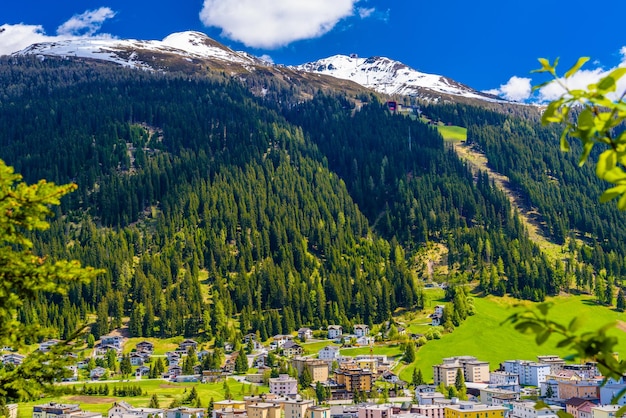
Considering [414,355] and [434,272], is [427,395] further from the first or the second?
[434,272]

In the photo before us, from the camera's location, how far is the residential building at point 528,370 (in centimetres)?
12338

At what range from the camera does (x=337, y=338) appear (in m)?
148

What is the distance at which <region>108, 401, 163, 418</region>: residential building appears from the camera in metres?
90.5

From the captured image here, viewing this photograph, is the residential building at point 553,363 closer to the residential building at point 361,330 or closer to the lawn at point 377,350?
the lawn at point 377,350

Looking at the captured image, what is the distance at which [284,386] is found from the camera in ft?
372

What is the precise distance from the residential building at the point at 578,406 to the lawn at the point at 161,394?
49.6 metres

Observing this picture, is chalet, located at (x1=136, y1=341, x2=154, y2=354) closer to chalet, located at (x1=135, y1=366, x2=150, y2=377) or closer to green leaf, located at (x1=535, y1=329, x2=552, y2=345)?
chalet, located at (x1=135, y1=366, x2=150, y2=377)

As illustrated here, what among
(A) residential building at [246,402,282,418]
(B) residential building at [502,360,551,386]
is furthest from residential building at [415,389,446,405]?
(B) residential building at [502,360,551,386]

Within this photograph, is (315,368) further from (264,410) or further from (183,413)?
(183,413)

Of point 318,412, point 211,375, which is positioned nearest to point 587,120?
point 318,412

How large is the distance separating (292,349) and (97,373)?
39.1 meters

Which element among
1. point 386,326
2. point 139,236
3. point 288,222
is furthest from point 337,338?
point 139,236

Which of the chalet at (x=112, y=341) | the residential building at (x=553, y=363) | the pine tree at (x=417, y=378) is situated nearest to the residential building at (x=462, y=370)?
the pine tree at (x=417, y=378)

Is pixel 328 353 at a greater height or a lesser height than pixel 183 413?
greater
